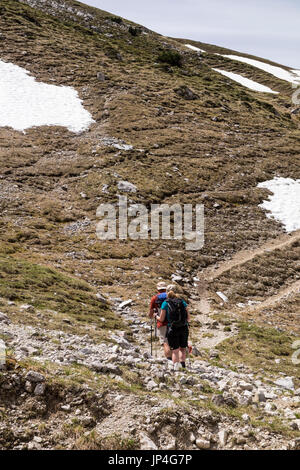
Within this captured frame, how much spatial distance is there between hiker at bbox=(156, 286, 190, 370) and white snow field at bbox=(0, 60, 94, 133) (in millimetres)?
34787

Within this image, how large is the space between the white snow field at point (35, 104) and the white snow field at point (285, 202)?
894 inches

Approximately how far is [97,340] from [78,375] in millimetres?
3603

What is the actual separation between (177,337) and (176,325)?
400 millimetres

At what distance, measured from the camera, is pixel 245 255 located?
26484mm

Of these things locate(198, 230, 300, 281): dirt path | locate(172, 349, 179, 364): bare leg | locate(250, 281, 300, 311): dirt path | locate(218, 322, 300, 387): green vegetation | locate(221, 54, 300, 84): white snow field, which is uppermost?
locate(221, 54, 300, 84): white snow field

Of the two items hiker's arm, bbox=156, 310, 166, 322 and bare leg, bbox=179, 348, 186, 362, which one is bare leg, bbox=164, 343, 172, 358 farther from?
hiker's arm, bbox=156, 310, 166, 322

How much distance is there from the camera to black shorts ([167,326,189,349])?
35.8 feet

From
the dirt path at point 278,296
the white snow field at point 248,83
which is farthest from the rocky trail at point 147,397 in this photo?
the white snow field at point 248,83

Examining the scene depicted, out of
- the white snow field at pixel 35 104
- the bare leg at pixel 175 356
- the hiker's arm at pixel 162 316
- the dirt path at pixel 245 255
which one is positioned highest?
the white snow field at pixel 35 104

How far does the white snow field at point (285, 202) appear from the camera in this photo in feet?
106

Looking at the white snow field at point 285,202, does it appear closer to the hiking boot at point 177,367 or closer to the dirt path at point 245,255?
the dirt path at point 245,255

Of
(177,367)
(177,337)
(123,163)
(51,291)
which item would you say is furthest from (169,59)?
(177,367)

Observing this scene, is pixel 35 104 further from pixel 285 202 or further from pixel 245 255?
pixel 245 255

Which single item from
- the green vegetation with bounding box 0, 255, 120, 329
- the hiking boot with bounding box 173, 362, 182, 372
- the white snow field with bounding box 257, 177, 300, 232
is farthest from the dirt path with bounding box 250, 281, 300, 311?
the hiking boot with bounding box 173, 362, 182, 372
